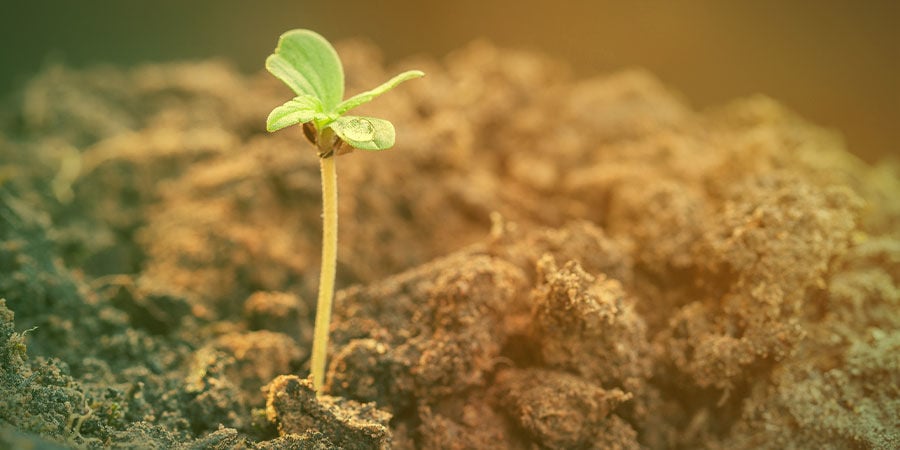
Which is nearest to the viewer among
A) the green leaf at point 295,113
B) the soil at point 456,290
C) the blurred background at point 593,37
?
the green leaf at point 295,113

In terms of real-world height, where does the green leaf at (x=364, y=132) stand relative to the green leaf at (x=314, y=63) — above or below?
below

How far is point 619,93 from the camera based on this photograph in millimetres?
2465

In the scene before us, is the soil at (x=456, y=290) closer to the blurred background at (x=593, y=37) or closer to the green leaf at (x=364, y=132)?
the green leaf at (x=364, y=132)

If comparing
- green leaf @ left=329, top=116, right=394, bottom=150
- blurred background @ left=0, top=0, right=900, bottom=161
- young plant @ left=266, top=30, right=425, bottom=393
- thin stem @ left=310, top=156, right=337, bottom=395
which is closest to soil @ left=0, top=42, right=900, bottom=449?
thin stem @ left=310, top=156, right=337, bottom=395

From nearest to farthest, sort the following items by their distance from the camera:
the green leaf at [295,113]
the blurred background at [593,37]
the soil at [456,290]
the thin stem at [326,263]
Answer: the green leaf at [295,113]
the thin stem at [326,263]
the soil at [456,290]
the blurred background at [593,37]

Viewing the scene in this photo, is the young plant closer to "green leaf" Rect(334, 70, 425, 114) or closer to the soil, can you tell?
"green leaf" Rect(334, 70, 425, 114)

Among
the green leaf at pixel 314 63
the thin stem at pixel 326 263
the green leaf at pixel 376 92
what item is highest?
the green leaf at pixel 314 63

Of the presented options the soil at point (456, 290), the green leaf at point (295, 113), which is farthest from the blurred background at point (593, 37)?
the green leaf at point (295, 113)

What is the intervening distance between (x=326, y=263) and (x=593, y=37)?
219 cm

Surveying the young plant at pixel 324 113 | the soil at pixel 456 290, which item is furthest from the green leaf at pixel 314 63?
the soil at pixel 456 290

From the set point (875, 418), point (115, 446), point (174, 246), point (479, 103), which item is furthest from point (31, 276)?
point (875, 418)

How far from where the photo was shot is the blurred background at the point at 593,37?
9.12 ft

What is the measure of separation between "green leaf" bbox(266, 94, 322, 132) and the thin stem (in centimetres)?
9

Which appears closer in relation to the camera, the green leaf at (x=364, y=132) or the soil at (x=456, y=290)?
the green leaf at (x=364, y=132)
